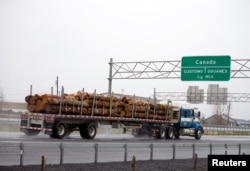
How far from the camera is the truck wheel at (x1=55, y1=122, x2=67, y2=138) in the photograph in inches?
1144

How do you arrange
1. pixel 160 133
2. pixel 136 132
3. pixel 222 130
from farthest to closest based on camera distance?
pixel 222 130 < pixel 160 133 < pixel 136 132

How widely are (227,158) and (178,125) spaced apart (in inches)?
1166

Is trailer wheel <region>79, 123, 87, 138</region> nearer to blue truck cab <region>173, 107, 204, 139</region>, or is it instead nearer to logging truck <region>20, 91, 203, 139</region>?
logging truck <region>20, 91, 203, 139</region>

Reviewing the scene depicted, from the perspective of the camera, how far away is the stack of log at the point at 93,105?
2958 cm

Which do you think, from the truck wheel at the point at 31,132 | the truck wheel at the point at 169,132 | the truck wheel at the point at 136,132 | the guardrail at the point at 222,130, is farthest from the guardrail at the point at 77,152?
the guardrail at the point at 222,130

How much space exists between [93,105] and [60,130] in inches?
130

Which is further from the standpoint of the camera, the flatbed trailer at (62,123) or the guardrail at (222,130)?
the guardrail at (222,130)

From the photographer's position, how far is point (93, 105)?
31797mm

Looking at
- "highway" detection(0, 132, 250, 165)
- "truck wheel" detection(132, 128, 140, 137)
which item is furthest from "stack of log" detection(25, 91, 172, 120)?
"highway" detection(0, 132, 250, 165)

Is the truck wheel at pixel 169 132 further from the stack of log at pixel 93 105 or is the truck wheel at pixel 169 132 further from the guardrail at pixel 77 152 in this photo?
the guardrail at pixel 77 152

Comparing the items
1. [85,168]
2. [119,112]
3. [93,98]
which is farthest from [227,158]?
[119,112]

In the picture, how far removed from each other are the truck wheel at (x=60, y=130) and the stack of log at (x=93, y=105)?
750mm

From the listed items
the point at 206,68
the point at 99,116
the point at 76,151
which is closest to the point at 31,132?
the point at 99,116

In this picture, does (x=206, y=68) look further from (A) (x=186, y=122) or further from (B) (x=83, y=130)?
(B) (x=83, y=130)
